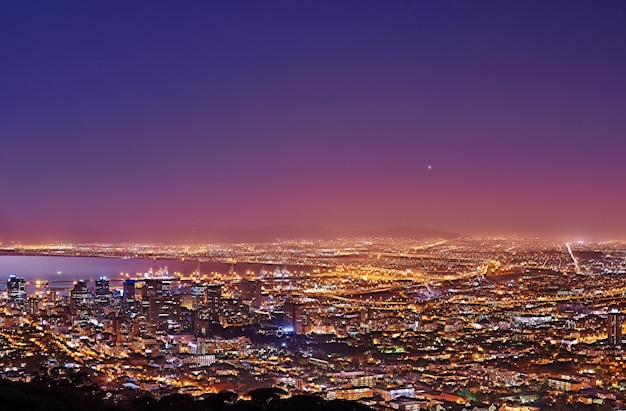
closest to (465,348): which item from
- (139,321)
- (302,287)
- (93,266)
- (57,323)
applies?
(139,321)

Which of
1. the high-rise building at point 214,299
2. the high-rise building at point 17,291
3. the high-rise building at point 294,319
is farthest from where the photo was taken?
the high-rise building at point 17,291

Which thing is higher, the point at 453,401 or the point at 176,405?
the point at 176,405

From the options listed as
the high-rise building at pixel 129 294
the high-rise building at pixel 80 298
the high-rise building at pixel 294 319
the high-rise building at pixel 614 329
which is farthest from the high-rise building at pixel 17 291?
the high-rise building at pixel 614 329

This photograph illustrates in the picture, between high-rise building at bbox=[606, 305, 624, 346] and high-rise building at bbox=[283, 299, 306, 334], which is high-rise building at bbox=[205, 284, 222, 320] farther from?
high-rise building at bbox=[606, 305, 624, 346]

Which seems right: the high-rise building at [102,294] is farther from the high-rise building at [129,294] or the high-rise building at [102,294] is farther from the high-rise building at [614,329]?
the high-rise building at [614,329]

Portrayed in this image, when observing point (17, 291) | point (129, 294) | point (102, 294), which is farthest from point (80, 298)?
point (17, 291)

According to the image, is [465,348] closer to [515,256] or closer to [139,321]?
[139,321]

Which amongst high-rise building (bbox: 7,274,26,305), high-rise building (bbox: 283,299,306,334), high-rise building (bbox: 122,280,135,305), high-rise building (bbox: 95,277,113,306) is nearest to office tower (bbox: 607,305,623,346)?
high-rise building (bbox: 283,299,306,334)

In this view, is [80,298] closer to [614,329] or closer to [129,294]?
[129,294]

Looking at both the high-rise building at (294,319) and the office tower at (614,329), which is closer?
the office tower at (614,329)

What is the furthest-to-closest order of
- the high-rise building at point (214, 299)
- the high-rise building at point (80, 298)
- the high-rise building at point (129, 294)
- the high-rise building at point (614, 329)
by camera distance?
the high-rise building at point (129, 294) < the high-rise building at point (80, 298) < the high-rise building at point (214, 299) < the high-rise building at point (614, 329)

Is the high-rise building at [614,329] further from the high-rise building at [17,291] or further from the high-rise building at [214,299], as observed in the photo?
the high-rise building at [17,291]
